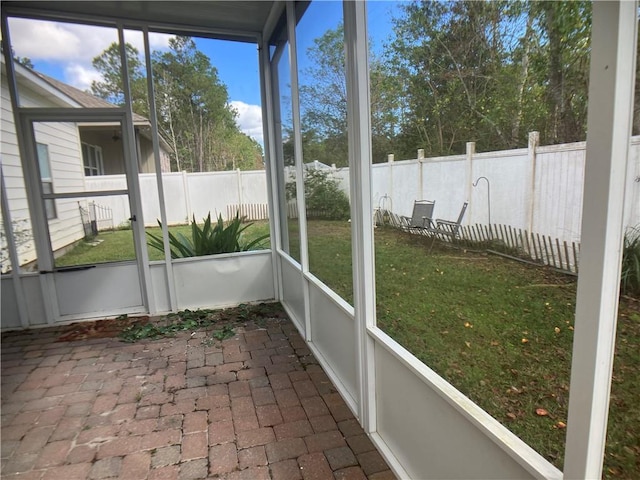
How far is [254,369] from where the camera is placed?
8.93 ft

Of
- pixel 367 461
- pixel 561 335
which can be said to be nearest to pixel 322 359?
pixel 367 461

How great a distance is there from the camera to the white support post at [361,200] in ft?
5.63

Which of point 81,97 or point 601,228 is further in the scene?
point 81,97

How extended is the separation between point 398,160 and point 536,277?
2.54 ft

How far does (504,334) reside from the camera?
1.07m

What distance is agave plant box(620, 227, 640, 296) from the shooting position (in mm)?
695

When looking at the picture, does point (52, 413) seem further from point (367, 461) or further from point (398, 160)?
point (398, 160)

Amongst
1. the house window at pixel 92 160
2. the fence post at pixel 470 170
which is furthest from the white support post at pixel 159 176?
the fence post at pixel 470 170

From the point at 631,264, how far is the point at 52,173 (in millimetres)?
4429

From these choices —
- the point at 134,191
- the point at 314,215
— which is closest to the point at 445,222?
the point at 314,215

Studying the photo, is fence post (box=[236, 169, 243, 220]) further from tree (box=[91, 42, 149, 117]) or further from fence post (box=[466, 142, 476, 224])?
fence post (box=[466, 142, 476, 224])

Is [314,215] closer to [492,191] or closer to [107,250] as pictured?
[492,191]

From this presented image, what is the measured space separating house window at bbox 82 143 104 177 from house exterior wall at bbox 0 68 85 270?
52 mm


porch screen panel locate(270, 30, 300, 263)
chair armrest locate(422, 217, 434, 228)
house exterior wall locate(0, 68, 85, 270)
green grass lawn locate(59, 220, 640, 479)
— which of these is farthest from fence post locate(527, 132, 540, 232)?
house exterior wall locate(0, 68, 85, 270)
